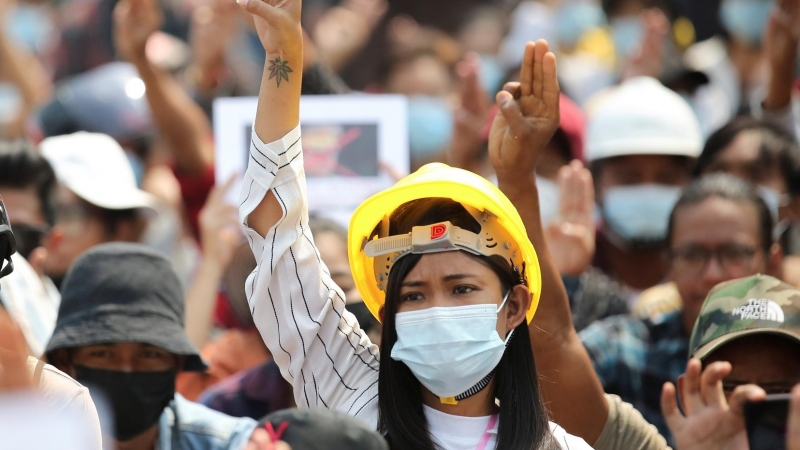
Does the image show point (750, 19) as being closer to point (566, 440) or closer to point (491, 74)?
point (491, 74)

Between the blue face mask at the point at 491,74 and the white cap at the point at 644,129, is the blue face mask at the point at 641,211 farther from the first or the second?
the blue face mask at the point at 491,74

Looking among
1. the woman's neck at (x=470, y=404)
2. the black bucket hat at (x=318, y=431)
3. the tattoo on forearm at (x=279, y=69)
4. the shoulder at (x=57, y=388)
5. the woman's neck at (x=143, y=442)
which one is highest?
the tattoo on forearm at (x=279, y=69)

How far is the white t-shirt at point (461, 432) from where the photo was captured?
3.37 meters

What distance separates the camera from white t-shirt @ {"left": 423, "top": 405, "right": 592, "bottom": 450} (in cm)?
337

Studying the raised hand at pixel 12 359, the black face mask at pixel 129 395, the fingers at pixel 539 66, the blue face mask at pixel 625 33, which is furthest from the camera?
the blue face mask at pixel 625 33

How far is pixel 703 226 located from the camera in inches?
187

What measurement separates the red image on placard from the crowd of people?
1 centimetres

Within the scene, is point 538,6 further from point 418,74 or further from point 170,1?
point 170,1

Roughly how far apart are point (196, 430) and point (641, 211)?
248 centimetres

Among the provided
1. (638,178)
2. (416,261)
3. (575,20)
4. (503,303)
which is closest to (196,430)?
(416,261)

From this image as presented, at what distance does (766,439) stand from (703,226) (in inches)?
67.5

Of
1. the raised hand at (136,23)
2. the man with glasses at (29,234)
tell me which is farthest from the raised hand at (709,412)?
the raised hand at (136,23)

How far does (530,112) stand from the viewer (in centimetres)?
380

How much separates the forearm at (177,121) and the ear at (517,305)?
291cm
